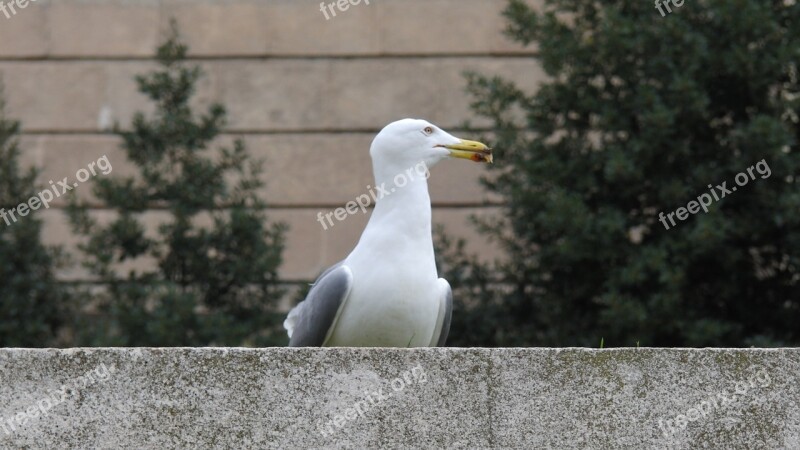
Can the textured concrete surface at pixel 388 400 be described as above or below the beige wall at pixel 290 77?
below

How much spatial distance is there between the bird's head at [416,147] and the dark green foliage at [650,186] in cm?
331

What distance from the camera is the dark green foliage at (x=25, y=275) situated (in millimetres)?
10305

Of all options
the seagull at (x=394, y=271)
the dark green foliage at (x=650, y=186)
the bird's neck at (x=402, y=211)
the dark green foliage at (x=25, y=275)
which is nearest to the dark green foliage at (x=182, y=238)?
the dark green foliage at (x=25, y=275)

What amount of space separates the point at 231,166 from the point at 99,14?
95.9 inches

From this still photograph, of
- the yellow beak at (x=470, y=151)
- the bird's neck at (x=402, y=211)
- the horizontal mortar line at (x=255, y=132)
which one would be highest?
the horizontal mortar line at (x=255, y=132)

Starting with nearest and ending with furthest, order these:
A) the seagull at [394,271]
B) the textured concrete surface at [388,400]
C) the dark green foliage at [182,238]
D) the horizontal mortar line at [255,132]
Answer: the textured concrete surface at [388,400] → the seagull at [394,271] → the dark green foliage at [182,238] → the horizontal mortar line at [255,132]

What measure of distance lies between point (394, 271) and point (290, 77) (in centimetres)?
655

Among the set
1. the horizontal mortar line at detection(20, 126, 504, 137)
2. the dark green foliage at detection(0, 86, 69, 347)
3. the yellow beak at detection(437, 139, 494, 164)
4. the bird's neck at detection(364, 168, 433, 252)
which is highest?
the horizontal mortar line at detection(20, 126, 504, 137)

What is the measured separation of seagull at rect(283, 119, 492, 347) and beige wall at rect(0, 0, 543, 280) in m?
5.80

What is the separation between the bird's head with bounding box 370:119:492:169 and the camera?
6.07 meters

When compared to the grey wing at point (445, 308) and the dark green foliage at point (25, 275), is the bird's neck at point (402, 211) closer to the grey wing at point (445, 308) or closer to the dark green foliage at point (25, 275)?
the grey wing at point (445, 308)

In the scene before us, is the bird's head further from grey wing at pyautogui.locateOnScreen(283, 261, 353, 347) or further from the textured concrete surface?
the textured concrete surface

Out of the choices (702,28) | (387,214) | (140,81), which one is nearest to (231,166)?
(140,81)

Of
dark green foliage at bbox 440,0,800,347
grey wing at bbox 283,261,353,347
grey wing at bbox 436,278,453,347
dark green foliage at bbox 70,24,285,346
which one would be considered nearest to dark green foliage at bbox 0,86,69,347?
dark green foliage at bbox 70,24,285,346
